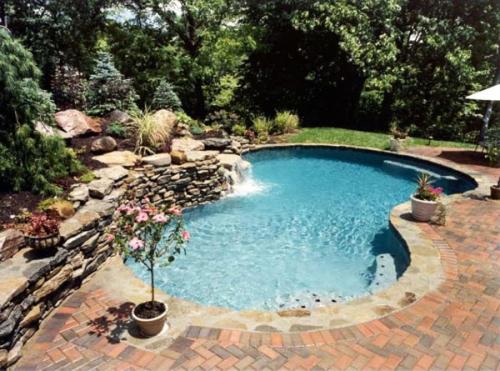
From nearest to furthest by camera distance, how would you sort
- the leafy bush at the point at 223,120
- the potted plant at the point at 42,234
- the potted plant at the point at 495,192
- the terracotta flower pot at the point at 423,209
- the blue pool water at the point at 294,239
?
the potted plant at the point at 42,234 → the blue pool water at the point at 294,239 → the terracotta flower pot at the point at 423,209 → the potted plant at the point at 495,192 → the leafy bush at the point at 223,120

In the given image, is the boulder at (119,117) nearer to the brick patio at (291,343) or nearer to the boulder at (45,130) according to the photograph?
the boulder at (45,130)

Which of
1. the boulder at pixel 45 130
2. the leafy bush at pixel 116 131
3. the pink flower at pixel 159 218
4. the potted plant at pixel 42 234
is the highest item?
the boulder at pixel 45 130

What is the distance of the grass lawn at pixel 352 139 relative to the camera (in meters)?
14.4

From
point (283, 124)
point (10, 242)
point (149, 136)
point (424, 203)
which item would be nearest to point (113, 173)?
point (149, 136)

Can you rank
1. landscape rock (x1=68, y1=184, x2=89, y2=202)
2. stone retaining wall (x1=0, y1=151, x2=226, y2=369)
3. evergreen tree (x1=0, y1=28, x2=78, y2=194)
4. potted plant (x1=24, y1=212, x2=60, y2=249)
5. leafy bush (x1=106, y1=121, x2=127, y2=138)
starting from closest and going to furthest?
stone retaining wall (x1=0, y1=151, x2=226, y2=369)
potted plant (x1=24, y1=212, x2=60, y2=249)
evergreen tree (x1=0, y1=28, x2=78, y2=194)
landscape rock (x1=68, y1=184, x2=89, y2=202)
leafy bush (x1=106, y1=121, x2=127, y2=138)

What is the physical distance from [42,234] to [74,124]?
16.2ft

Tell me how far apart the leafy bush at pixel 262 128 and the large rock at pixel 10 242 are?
10425mm

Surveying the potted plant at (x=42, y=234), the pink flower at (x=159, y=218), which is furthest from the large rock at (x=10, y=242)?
the pink flower at (x=159, y=218)

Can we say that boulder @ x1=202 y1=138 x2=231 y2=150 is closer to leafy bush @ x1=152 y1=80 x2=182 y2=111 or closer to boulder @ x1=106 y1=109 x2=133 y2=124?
boulder @ x1=106 y1=109 x2=133 y2=124

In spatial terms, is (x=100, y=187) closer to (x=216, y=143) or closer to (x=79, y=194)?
(x=79, y=194)

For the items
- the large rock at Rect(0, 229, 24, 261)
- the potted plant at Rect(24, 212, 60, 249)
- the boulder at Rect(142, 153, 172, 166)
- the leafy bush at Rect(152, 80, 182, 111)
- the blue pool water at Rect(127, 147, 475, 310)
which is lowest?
the blue pool water at Rect(127, 147, 475, 310)

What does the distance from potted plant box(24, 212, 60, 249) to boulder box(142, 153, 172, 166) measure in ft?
12.5

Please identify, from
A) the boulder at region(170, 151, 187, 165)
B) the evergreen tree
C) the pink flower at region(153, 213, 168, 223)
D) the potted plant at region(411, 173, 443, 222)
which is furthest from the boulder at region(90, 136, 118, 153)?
the potted plant at region(411, 173, 443, 222)

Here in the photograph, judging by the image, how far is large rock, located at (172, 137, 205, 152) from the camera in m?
9.75
